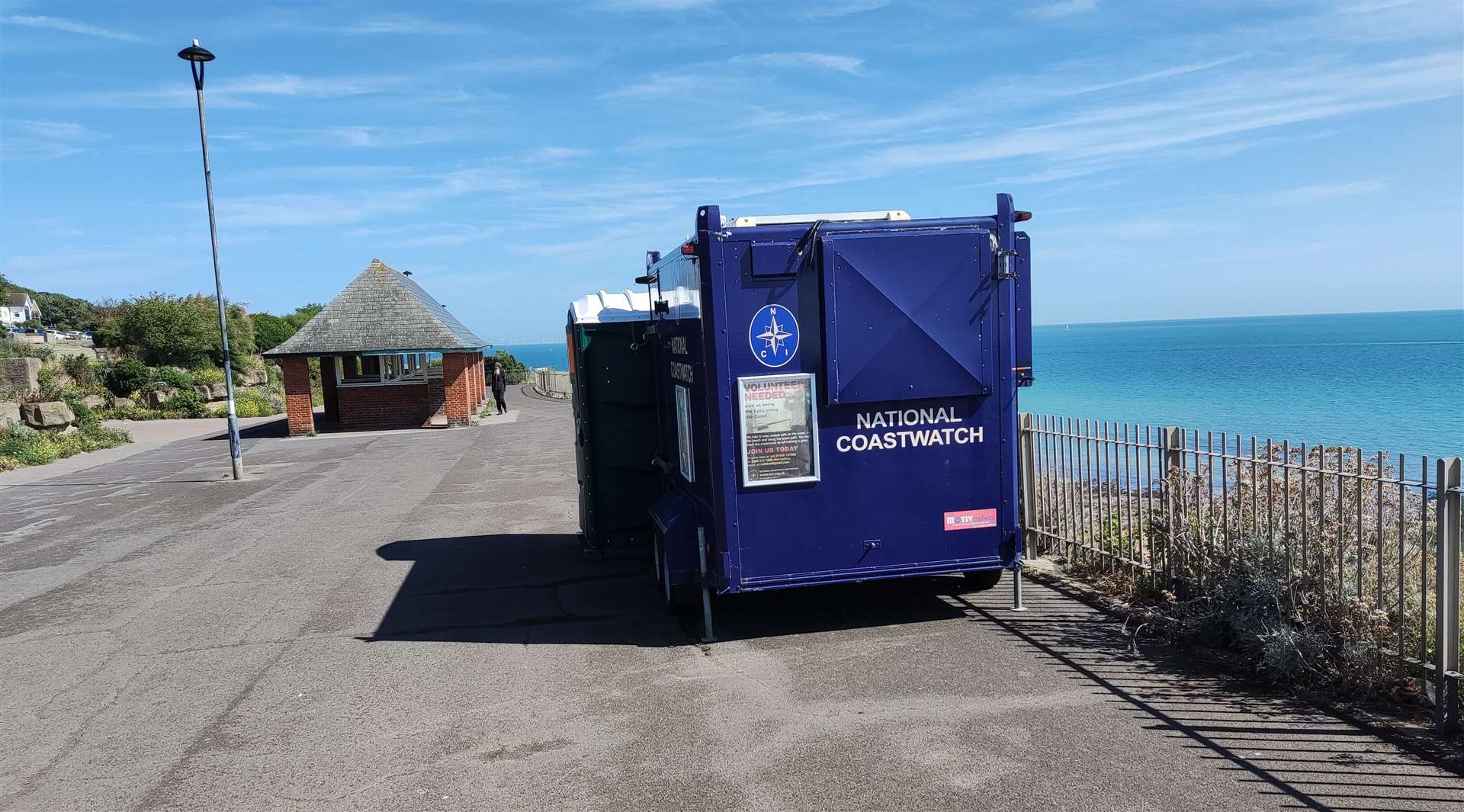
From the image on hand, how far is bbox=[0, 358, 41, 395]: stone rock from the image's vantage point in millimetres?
29872

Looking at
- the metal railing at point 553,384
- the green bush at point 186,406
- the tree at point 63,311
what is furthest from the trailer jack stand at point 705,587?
the tree at point 63,311

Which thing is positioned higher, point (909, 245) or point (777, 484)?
point (909, 245)

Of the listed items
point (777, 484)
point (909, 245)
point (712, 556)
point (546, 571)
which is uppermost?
point (909, 245)

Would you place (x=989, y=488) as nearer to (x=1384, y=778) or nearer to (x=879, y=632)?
(x=879, y=632)

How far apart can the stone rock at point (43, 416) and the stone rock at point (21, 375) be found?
143 inches

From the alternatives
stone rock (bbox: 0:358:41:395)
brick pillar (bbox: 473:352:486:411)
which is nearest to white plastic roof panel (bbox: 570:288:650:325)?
brick pillar (bbox: 473:352:486:411)

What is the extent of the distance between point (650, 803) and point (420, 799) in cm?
114

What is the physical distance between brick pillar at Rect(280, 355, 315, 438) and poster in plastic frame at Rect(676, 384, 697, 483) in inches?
883

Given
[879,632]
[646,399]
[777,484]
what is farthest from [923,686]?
[646,399]

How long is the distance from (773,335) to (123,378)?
126 feet

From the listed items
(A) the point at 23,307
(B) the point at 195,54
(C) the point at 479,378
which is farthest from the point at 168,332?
(A) the point at 23,307

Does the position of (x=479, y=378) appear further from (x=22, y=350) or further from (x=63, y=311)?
(x=63, y=311)

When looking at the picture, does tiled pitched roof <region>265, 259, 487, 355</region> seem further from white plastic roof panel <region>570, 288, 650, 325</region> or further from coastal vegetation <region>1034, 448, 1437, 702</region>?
coastal vegetation <region>1034, 448, 1437, 702</region>

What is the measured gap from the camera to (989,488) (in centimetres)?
711
